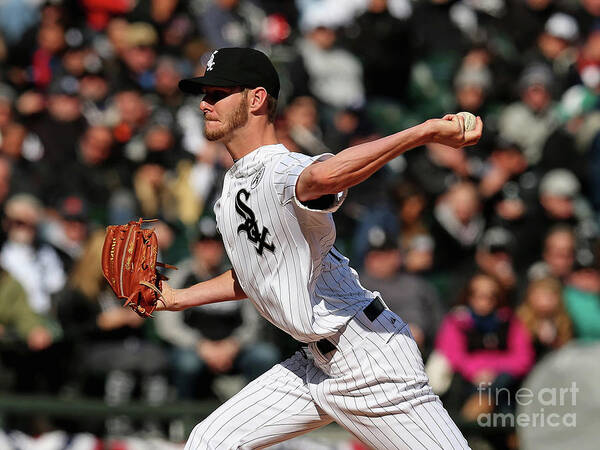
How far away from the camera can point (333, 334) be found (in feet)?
14.4

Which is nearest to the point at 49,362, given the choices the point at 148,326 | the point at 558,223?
the point at 148,326

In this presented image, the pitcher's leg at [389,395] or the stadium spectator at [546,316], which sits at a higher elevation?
the stadium spectator at [546,316]

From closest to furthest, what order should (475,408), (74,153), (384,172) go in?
(475,408), (384,172), (74,153)

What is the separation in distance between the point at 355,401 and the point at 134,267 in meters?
1.12

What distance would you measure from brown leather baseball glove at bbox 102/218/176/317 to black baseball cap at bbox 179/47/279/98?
71 cm

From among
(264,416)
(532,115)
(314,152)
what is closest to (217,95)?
(264,416)

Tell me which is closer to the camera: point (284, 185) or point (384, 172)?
point (284, 185)

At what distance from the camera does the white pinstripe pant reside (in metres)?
4.36

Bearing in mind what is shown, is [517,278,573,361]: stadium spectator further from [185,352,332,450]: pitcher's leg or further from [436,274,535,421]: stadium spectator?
[185,352,332,450]: pitcher's leg

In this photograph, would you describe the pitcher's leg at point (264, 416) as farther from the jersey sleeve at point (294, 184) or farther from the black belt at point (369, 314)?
the jersey sleeve at point (294, 184)

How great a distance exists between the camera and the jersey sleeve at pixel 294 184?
160 inches

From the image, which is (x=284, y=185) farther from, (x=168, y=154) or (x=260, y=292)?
(x=168, y=154)

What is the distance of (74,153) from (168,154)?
35.9 inches

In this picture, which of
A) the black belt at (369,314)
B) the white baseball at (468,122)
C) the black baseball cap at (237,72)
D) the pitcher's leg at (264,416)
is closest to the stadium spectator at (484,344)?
the pitcher's leg at (264,416)
